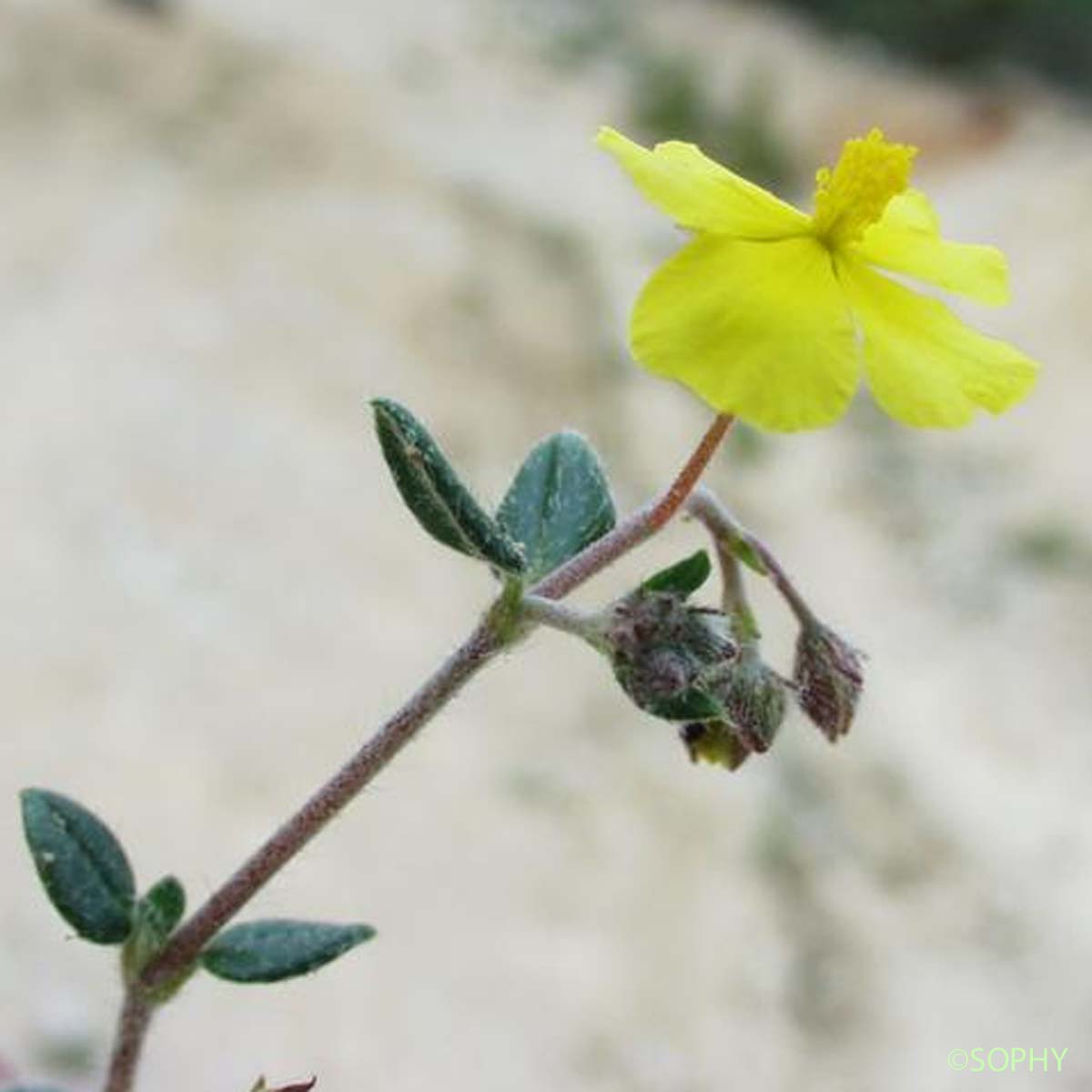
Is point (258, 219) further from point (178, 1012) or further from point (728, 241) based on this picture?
point (728, 241)

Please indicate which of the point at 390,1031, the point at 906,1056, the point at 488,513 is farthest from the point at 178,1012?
the point at 488,513

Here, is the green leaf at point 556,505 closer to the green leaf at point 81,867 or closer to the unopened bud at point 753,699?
the unopened bud at point 753,699

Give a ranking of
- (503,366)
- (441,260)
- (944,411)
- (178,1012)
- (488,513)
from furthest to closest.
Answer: (441,260) → (503,366) → (178,1012) → (488,513) → (944,411)

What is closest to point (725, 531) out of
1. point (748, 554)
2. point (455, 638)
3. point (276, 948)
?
point (748, 554)

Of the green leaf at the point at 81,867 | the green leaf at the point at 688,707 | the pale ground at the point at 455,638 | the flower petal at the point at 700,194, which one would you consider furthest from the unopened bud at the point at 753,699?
the pale ground at the point at 455,638

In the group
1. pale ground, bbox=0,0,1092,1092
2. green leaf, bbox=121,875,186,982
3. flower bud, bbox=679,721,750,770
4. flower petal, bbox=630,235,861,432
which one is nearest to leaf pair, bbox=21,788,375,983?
green leaf, bbox=121,875,186,982

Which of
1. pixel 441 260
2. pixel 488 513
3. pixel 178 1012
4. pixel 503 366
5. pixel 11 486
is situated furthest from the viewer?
pixel 441 260

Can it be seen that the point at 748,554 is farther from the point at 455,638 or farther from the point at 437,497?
the point at 455,638
